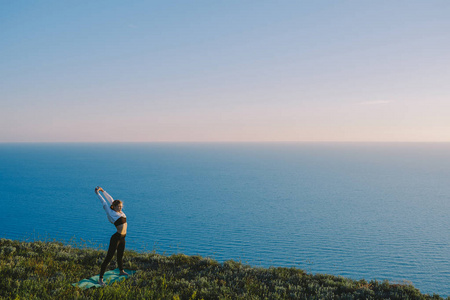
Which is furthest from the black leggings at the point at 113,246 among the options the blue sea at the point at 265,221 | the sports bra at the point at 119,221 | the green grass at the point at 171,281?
the blue sea at the point at 265,221

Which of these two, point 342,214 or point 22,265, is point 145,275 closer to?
point 22,265

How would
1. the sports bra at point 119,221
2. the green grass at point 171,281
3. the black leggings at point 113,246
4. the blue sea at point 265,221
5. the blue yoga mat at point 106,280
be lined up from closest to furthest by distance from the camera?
the green grass at point 171,281 → the blue yoga mat at point 106,280 → the black leggings at point 113,246 → the sports bra at point 119,221 → the blue sea at point 265,221

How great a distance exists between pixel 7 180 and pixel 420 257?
17673 cm

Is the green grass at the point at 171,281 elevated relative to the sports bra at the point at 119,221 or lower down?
lower down

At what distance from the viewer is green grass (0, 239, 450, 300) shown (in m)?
7.30

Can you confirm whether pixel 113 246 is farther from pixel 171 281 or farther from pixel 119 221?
pixel 171 281

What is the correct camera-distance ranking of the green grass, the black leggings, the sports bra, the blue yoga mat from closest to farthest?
the green grass < the blue yoga mat < the black leggings < the sports bra

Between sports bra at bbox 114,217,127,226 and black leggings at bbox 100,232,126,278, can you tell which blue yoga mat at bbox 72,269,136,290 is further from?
sports bra at bbox 114,217,127,226

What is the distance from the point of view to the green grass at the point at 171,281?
7.30 meters

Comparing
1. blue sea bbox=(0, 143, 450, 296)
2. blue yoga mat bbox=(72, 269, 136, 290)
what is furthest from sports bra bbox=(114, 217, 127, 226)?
blue sea bbox=(0, 143, 450, 296)

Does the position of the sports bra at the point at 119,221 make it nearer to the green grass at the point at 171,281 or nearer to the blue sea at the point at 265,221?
the green grass at the point at 171,281

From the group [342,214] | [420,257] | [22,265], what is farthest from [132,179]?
[22,265]

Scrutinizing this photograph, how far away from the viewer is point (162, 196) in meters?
111

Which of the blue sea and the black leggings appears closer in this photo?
the black leggings
